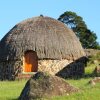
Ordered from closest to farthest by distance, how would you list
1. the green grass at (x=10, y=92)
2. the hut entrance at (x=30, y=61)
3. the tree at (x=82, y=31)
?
the green grass at (x=10, y=92) → the hut entrance at (x=30, y=61) → the tree at (x=82, y=31)

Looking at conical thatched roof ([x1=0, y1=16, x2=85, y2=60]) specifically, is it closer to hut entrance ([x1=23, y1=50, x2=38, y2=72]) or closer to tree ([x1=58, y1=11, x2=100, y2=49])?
hut entrance ([x1=23, y1=50, x2=38, y2=72])

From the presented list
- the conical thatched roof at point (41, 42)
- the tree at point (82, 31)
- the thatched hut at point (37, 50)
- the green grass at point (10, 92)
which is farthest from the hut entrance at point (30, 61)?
the tree at point (82, 31)

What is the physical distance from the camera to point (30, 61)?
126 feet

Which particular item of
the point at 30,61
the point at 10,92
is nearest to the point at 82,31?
the point at 30,61

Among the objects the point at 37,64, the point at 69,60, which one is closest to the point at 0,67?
the point at 37,64

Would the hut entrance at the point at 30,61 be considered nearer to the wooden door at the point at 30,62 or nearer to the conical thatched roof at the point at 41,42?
the wooden door at the point at 30,62

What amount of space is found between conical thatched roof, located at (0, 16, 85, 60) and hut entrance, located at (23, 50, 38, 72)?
25.8 inches

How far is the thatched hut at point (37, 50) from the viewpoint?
3778 centimetres

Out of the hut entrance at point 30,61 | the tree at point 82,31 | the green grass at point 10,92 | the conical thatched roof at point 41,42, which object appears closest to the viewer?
the green grass at point 10,92

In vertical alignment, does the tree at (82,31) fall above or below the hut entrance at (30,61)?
above

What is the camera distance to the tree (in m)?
73.6

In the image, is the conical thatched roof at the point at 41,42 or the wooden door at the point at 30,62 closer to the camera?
the conical thatched roof at the point at 41,42

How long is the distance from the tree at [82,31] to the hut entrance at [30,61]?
34941mm

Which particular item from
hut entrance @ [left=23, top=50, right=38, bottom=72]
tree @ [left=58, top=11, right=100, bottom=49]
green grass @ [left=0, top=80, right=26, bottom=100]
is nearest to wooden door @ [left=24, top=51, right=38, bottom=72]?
hut entrance @ [left=23, top=50, right=38, bottom=72]
